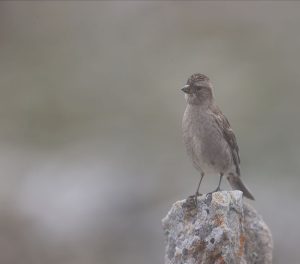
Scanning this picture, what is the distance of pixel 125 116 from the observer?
90.0 ft

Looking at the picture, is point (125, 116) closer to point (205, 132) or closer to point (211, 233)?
point (205, 132)

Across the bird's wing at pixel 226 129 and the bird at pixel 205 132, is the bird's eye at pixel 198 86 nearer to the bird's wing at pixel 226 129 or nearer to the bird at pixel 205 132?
the bird at pixel 205 132

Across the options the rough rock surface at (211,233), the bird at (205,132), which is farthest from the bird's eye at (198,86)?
the rough rock surface at (211,233)

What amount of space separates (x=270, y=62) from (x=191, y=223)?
21.1 m

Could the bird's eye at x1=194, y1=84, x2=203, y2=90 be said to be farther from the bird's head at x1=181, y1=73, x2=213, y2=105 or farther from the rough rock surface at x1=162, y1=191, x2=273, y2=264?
the rough rock surface at x1=162, y1=191, x2=273, y2=264

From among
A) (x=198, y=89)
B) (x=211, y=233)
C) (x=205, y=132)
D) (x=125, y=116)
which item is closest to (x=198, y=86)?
(x=198, y=89)

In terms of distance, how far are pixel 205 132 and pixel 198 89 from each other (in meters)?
0.54

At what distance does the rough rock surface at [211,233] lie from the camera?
31.4 feet

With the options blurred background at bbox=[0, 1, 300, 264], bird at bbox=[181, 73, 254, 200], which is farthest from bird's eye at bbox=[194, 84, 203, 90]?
blurred background at bbox=[0, 1, 300, 264]

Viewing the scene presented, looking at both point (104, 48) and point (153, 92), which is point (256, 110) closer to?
point (153, 92)

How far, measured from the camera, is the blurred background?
18.8m

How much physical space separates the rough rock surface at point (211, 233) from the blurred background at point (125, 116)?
253 inches

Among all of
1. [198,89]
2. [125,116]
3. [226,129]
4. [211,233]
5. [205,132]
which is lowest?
[211,233]

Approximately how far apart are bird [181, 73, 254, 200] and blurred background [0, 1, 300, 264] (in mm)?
4638
